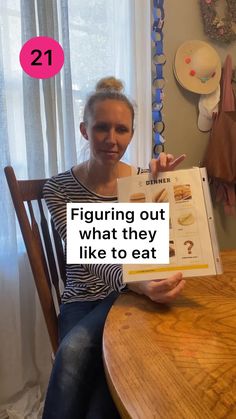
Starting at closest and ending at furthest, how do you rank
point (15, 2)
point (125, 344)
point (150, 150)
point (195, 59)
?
1. point (125, 344)
2. point (15, 2)
3. point (150, 150)
4. point (195, 59)

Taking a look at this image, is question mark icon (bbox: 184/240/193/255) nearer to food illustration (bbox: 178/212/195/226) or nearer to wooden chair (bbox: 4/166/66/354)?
food illustration (bbox: 178/212/195/226)

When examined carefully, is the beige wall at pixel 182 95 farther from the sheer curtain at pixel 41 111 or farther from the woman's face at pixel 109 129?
the woman's face at pixel 109 129

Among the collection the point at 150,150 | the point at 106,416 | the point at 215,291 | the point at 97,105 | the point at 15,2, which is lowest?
the point at 106,416

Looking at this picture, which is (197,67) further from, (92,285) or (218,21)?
(92,285)

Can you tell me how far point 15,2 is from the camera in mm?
1216

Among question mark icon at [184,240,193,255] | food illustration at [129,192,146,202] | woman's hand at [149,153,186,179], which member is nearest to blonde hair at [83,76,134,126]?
woman's hand at [149,153,186,179]

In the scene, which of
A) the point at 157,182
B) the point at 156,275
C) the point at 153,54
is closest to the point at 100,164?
the point at 157,182

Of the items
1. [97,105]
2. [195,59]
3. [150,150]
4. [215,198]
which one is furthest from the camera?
[215,198]

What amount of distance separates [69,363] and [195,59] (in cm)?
158

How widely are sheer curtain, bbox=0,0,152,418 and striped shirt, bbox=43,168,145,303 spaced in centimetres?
29


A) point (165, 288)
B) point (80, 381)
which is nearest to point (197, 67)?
point (165, 288)

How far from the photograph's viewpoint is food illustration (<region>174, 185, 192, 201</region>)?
692mm

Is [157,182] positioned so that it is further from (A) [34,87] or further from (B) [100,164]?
(A) [34,87]

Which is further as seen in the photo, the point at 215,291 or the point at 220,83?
the point at 220,83
